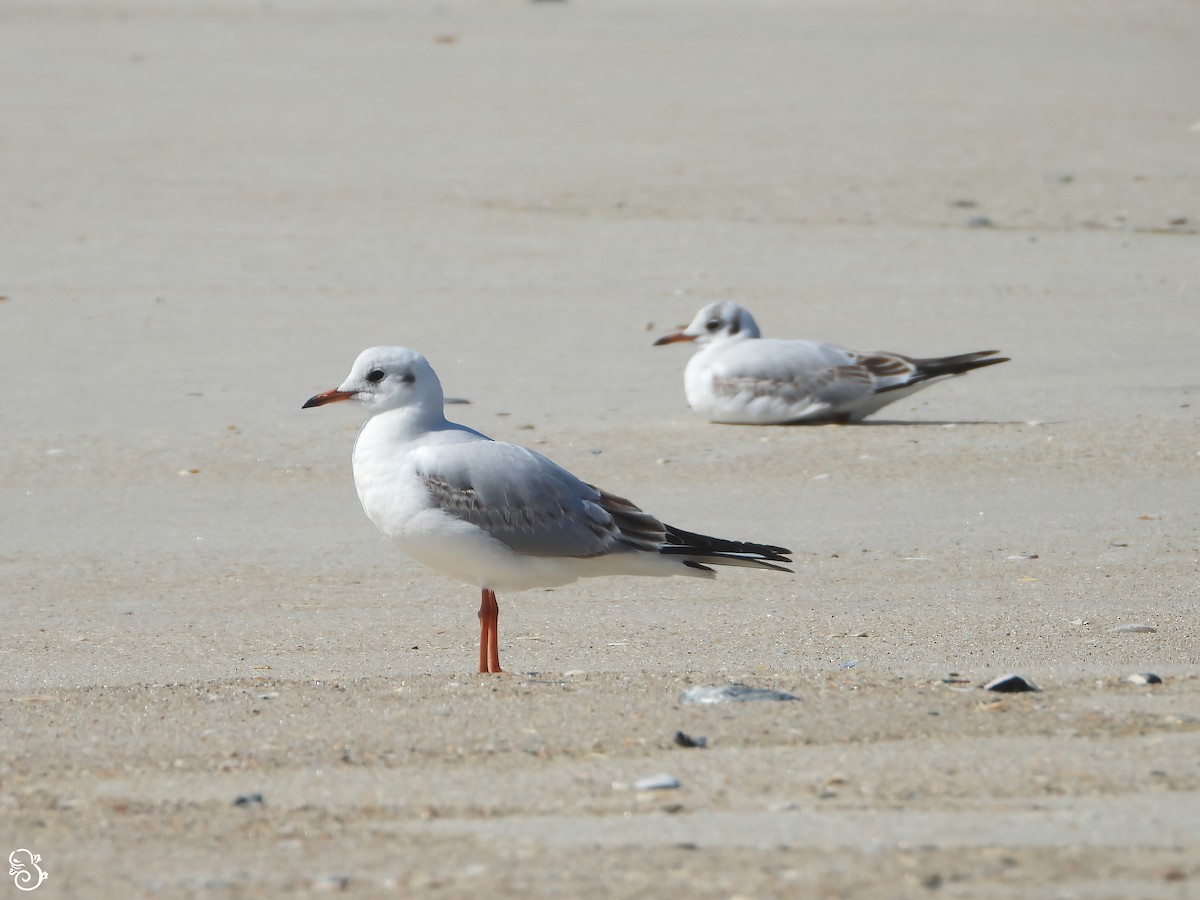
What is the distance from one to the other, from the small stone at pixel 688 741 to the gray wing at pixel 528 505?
126cm

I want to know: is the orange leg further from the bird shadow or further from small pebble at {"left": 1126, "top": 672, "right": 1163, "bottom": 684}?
the bird shadow

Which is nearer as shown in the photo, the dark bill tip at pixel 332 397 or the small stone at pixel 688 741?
the small stone at pixel 688 741

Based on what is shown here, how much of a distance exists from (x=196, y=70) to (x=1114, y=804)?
17.1 meters

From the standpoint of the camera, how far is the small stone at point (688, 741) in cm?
401

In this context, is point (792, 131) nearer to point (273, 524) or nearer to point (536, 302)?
point (536, 302)

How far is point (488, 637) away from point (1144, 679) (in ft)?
5.78

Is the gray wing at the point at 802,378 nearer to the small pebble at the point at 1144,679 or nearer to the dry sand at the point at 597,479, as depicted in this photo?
the dry sand at the point at 597,479

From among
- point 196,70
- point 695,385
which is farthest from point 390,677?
point 196,70

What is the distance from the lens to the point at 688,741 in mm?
4012

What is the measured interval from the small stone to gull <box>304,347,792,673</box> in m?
1.08

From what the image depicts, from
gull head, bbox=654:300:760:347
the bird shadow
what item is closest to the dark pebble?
the bird shadow

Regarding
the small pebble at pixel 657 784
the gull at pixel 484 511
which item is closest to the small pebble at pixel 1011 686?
the gull at pixel 484 511

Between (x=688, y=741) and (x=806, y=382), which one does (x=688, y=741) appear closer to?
(x=688, y=741)

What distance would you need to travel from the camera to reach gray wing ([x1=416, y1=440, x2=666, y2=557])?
16.8 feet
